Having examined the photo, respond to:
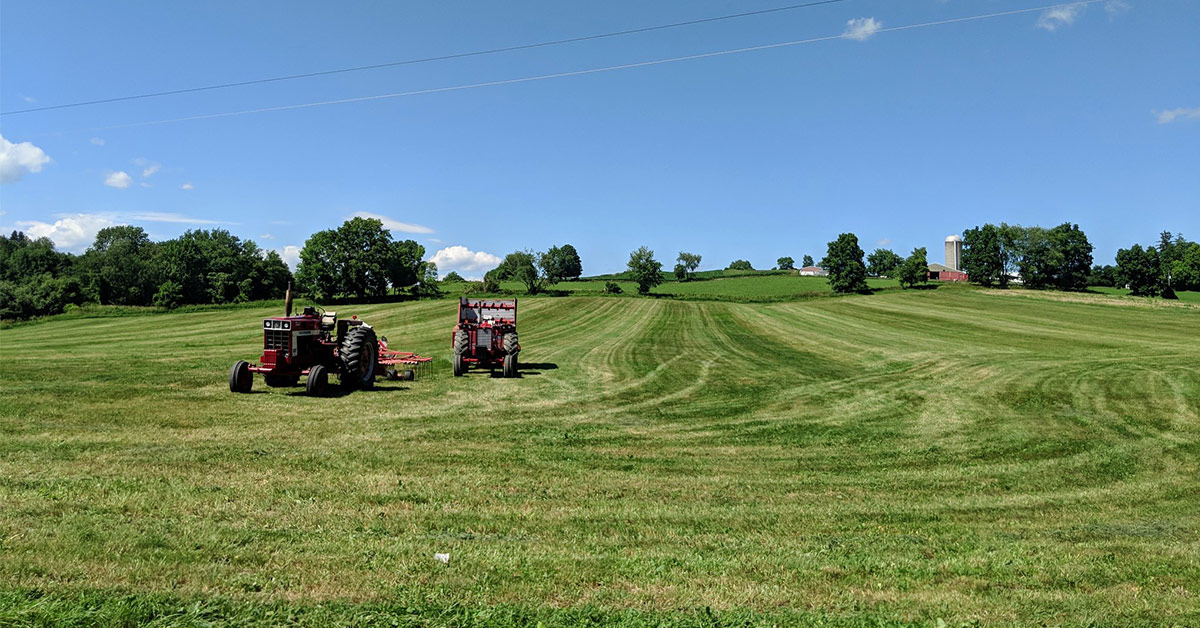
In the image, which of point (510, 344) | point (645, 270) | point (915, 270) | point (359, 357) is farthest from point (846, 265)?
point (359, 357)

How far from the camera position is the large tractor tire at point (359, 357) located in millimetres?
15242

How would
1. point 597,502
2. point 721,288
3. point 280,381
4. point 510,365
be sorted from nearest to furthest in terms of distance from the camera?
point 597,502, point 280,381, point 510,365, point 721,288

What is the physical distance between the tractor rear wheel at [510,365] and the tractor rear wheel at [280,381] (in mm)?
5590

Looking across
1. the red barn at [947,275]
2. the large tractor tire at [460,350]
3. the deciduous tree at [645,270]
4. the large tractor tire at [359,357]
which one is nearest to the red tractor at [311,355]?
the large tractor tire at [359,357]

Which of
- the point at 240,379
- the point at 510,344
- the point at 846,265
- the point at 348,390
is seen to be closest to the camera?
the point at 240,379

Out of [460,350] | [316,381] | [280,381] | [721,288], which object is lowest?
[280,381]

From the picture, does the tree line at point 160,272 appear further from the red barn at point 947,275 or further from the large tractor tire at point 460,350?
the red barn at point 947,275

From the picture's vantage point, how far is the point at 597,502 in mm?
7121

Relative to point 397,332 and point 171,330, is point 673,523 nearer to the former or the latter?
point 397,332

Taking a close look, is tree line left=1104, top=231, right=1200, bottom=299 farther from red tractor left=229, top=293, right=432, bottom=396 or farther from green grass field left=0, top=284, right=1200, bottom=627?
red tractor left=229, top=293, right=432, bottom=396

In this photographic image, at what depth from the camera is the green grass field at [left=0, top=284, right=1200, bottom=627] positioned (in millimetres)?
4566

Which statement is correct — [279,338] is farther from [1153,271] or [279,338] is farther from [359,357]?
[1153,271]

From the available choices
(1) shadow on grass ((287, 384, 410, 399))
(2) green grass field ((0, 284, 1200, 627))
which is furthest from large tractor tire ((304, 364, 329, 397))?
(2) green grass field ((0, 284, 1200, 627))

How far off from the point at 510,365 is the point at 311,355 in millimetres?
5464
